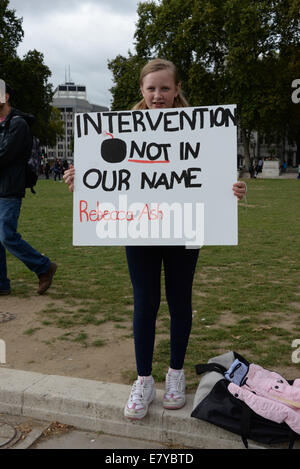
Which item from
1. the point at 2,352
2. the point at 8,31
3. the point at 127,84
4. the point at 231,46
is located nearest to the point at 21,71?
the point at 8,31

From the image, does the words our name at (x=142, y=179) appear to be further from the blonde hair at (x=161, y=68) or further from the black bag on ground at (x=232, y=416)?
the black bag on ground at (x=232, y=416)

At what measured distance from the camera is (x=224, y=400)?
2650 mm

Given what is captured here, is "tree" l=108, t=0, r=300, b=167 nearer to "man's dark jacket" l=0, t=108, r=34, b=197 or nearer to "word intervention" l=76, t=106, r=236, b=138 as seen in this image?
"man's dark jacket" l=0, t=108, r=34, b=197

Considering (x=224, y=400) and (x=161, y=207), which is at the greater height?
(x=161, y=207)

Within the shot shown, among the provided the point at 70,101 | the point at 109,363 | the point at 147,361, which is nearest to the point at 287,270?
the point at 109,363

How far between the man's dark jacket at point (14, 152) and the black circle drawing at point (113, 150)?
2.16 metres

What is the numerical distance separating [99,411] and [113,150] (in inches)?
58.4

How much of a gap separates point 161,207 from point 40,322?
2.12 metres

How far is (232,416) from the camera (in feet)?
8.42

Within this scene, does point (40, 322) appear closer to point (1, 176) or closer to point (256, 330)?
point (1, 176)

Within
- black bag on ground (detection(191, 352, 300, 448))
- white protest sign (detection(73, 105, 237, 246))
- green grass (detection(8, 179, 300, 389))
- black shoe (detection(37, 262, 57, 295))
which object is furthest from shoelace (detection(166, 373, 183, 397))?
black shoe (detection(37, 262, 57, 295))

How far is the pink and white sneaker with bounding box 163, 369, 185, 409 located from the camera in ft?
9.15
